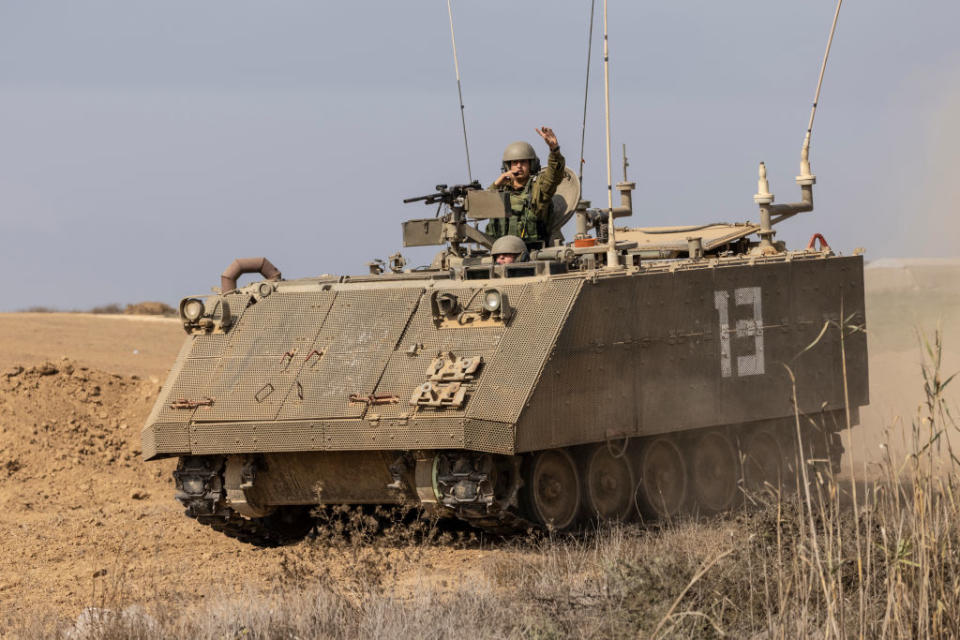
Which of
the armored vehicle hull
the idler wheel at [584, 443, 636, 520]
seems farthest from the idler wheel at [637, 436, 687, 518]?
the idler wheel at [584, 443, 636, 520]

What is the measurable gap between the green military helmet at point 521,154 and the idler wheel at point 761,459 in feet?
10.5

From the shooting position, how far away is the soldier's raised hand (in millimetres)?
13500

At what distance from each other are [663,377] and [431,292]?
212 cm

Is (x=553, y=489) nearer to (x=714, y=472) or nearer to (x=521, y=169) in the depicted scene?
(x=714, y=472)

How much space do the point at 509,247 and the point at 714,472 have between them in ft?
9.64

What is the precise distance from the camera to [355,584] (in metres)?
9.66

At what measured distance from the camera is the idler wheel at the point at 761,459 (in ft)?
48.3

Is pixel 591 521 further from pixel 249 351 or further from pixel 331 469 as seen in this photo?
pixel 249 351

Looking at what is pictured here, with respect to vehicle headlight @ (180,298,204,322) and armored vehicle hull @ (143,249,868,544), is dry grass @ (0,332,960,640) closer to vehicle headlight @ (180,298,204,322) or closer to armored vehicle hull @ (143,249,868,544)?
armored vehicle hull @ (143,249,868,544)

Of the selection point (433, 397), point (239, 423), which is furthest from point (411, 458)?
point (239, 423)

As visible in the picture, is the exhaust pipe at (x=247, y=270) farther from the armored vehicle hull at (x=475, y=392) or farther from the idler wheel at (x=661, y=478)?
the idler wheel at (x=661, y=478)

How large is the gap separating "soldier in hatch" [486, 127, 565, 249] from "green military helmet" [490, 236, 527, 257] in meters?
0.75

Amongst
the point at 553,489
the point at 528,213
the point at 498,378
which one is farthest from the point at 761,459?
the point at 498,378

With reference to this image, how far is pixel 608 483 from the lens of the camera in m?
13.0
